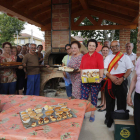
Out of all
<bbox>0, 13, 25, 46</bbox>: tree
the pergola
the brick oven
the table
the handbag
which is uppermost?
<bbox>0, 13, 25, 46</bbox>: tree

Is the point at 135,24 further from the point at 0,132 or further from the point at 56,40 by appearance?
the point at 0,132

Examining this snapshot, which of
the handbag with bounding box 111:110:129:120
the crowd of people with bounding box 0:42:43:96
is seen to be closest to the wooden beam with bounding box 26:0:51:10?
the crowd of people with bounding box 0:42:43:96

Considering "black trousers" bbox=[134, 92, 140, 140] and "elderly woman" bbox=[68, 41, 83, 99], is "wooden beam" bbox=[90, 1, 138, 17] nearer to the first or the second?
"elderly woman" bbox=[68, 41, 83, 99]

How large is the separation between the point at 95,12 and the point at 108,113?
5.38m

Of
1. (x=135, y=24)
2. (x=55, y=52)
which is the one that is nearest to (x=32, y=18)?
(x=55, y=52)

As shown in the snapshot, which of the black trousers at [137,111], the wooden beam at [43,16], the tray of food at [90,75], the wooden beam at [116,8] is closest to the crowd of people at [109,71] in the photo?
the tray of food at [90,75]

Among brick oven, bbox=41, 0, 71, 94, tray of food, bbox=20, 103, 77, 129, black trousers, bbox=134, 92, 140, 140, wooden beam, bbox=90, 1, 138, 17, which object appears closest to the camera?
tray of food, bbox=20, 103, 77, 129

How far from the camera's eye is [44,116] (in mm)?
1362

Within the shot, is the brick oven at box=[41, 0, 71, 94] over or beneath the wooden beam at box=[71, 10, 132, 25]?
beneath

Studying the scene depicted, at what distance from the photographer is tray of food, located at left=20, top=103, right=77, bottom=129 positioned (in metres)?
1.22

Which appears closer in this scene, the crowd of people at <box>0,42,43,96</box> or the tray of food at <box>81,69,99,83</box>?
the tray of food at <box>81,69,99,83</box>

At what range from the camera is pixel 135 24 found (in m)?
→ 6.49

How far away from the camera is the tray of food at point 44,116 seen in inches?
48.2

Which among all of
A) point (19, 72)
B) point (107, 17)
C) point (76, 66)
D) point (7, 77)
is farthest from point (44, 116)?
point (107, 17)
